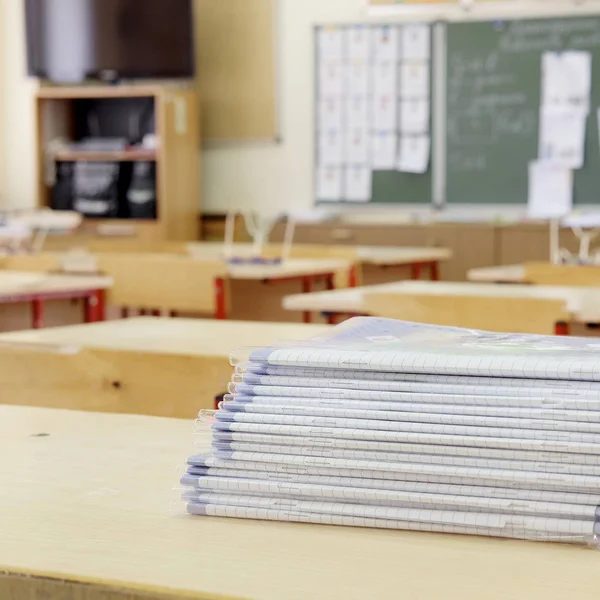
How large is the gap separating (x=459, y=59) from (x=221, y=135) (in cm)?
165

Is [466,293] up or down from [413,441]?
down

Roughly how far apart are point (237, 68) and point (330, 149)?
32.6 inches

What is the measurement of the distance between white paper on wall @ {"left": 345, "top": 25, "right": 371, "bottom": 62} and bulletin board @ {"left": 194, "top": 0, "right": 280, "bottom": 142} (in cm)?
49

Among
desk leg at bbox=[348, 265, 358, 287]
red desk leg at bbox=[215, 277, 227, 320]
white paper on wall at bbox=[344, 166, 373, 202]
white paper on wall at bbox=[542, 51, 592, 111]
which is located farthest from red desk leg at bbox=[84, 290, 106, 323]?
white paper on wall at bbox=[542, 51, 592, 111]

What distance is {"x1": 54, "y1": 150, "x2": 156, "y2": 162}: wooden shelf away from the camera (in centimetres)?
722

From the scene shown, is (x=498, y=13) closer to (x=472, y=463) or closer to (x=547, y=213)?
(x=547, y=213)

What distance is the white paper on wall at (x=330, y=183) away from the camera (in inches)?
283

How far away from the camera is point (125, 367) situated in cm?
201

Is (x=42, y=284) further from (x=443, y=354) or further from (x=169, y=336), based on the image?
(x=443, y=354)

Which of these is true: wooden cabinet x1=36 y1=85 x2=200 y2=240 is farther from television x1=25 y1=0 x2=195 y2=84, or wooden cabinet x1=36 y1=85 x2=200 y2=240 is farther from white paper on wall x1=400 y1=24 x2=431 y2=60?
white paper on wall x1=400 y1=24 x2=431 y2=60

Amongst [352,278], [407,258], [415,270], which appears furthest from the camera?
[415,270]

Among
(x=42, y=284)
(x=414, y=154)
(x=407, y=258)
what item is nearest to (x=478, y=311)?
(x=42, y=284)

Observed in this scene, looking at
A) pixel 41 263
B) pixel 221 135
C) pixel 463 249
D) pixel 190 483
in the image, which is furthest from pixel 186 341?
pixel 221 135

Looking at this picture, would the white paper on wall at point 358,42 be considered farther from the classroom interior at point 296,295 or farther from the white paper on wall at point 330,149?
the white paper on wall at point 330,149
